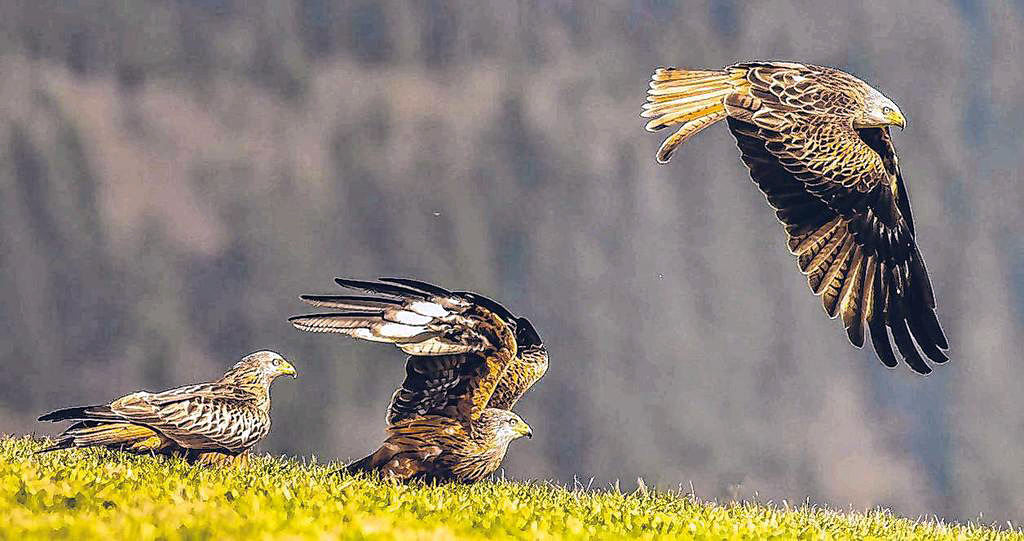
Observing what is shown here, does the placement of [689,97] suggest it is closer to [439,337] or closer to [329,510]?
[439,337]

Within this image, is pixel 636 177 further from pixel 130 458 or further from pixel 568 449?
pixel 130 458

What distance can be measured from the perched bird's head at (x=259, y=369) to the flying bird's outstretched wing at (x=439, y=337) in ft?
2.44

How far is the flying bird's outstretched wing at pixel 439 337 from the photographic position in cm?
452

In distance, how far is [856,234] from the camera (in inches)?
215

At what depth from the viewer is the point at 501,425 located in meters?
4.70

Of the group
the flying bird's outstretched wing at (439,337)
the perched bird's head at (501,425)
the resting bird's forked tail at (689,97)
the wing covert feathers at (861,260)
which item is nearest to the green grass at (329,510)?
the perched bird's head at (501,425)

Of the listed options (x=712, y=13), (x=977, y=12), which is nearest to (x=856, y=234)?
(x=712, y=13)

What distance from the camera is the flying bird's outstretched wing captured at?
4520 mm

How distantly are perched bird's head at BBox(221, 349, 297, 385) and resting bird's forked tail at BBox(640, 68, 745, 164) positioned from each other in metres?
2.29

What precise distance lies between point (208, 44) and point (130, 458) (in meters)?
2.63

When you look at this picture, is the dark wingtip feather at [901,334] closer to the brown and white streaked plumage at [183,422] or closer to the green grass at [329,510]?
the green grass at [329,510]

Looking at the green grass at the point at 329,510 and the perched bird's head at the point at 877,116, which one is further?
the perched bird's head at the point at 877,116

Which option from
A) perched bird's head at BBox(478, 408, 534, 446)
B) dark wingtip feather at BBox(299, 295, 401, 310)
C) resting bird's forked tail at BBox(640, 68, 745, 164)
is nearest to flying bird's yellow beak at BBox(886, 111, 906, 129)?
resting bird's forked tail at BBox(640, 68, 745, 164)

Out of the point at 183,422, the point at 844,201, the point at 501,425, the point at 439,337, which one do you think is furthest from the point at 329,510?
the point at 844,201
